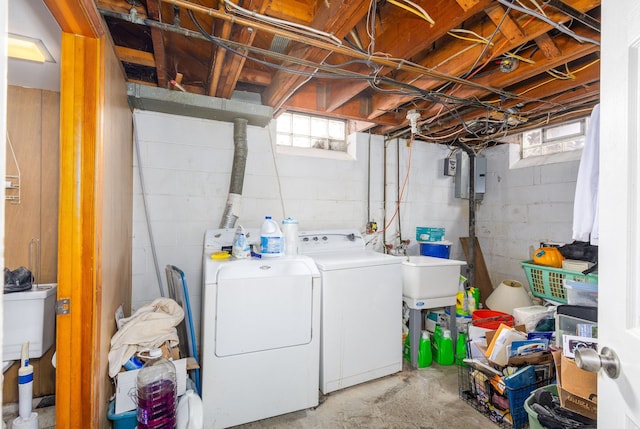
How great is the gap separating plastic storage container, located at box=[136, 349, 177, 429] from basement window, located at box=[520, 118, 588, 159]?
3.79 m

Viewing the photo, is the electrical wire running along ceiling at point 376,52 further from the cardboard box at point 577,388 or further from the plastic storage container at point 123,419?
the plastic storage container at point 123,419

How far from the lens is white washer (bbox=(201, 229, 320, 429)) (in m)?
1.79

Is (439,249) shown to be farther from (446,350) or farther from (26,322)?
(26,322)

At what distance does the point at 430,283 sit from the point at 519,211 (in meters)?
1.59

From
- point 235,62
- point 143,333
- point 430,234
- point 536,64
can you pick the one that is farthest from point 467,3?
→ point 430,234

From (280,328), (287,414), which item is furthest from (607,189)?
(287,414)

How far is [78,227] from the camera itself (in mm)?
1280

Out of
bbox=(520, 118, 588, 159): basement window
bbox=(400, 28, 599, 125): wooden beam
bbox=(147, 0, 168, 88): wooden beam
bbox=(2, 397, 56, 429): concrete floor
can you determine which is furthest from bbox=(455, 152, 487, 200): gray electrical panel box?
bbox=(2, 397, 56, 429): concrete floor

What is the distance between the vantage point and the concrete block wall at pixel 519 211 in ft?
9.82

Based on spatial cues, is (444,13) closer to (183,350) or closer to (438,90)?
(438,90)

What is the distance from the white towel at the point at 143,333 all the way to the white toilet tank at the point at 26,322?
1.51ft

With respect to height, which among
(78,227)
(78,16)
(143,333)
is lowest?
(143,333)

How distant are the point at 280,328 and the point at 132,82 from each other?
1.90 meters

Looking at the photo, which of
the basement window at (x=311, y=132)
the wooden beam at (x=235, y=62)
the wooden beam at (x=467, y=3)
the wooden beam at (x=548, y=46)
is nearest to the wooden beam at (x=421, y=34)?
the wooden beam at (x=467, y=3)
